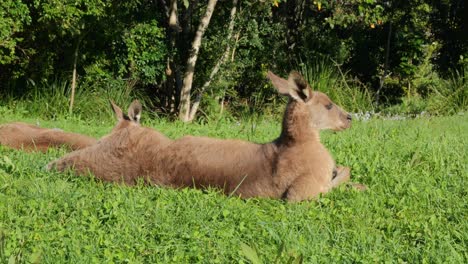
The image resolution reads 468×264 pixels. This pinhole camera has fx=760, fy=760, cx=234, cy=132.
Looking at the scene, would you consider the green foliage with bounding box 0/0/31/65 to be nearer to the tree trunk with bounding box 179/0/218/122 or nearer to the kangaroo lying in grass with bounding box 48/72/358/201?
the tree trunk with bounding box 179/0/218/122

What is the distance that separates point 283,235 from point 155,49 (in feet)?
31.2

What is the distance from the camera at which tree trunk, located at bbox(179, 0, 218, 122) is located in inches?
545

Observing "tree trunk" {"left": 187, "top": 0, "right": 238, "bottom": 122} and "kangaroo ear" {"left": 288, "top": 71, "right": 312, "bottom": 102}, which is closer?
"kangaroo ear" {"left": 288, "top": 71, "right": 312, "bottom": 102}

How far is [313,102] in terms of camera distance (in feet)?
21.5

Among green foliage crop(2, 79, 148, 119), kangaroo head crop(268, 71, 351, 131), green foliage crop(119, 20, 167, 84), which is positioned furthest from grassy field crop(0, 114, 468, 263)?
green foliage crop(119, 20, 167, 84)

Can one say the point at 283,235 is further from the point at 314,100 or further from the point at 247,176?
the point at 314,100

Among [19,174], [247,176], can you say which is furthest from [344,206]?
[19,174]

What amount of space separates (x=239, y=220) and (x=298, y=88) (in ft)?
4.83

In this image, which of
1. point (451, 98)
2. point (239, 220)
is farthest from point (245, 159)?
point (451, 98)

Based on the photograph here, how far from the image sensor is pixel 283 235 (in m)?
5.09

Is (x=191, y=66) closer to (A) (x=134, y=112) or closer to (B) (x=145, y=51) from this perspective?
(B) (x=145, y=51)

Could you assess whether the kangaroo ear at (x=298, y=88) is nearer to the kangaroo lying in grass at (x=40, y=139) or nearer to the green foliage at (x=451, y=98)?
the kangaroo lying in grass at (x=40, y=139)

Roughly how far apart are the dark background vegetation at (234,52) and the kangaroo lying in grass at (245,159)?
244 inches

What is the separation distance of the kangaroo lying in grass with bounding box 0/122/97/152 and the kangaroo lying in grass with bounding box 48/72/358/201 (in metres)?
1.36
